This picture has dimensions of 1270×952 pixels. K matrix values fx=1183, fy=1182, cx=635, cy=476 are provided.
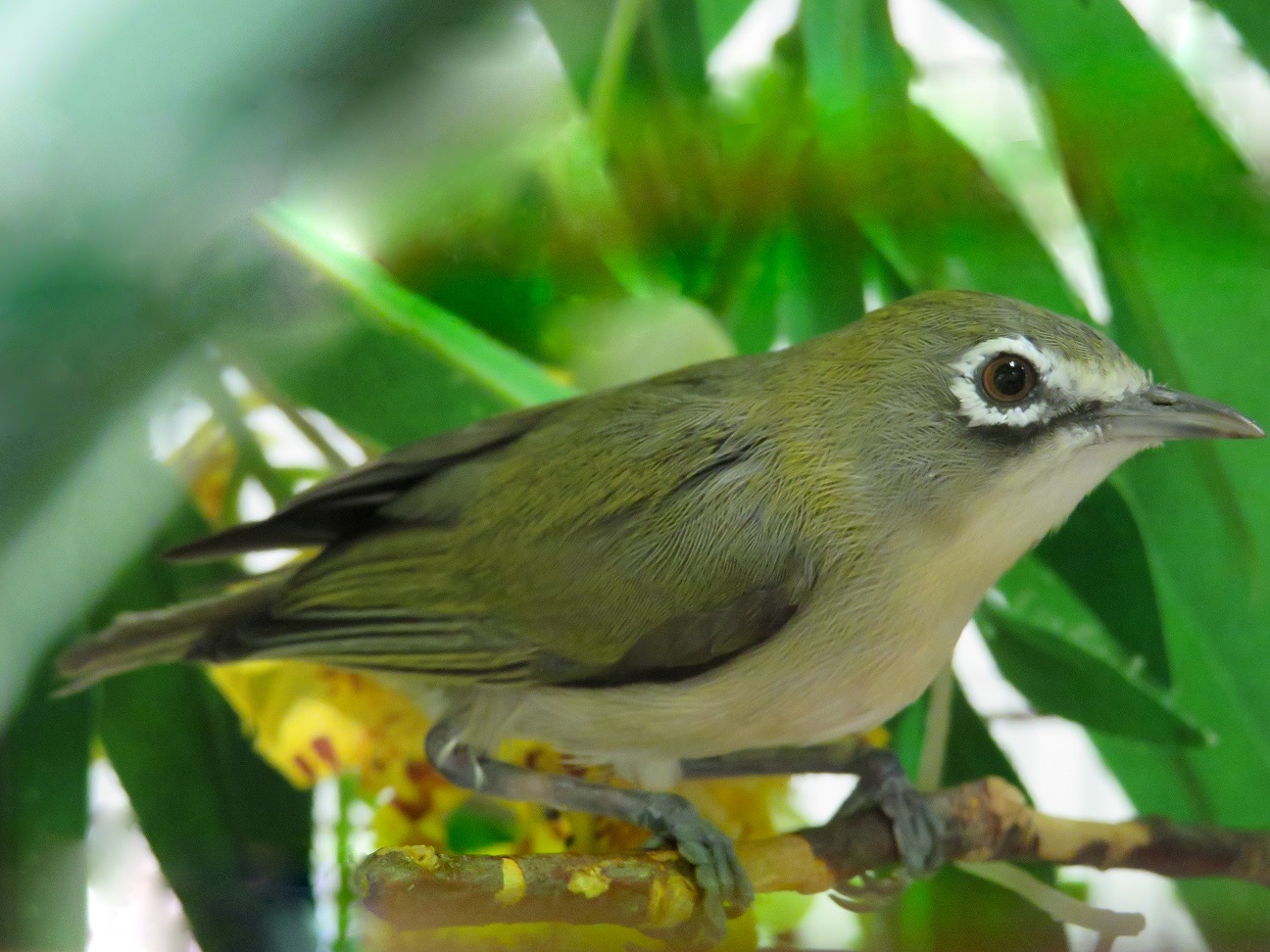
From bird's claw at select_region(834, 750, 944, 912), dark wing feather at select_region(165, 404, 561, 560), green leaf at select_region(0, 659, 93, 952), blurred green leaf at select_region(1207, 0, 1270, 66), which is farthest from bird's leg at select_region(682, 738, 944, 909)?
blurred green leaf at select_region(1207, 0, 1270, 66)

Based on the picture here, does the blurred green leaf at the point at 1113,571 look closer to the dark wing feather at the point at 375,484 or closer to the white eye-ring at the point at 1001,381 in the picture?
the white eye-ring at the point at 1001,381

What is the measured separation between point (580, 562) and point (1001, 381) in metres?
0.28

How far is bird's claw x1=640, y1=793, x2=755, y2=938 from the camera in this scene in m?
0.68

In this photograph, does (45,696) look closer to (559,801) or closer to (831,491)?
(559,801)

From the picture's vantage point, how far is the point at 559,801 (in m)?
0.78

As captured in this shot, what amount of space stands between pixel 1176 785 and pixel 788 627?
38 cm

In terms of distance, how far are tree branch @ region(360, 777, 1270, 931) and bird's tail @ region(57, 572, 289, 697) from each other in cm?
28

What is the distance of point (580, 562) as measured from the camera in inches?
29.3

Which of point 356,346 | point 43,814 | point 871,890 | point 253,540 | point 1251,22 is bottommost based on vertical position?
point 871,890

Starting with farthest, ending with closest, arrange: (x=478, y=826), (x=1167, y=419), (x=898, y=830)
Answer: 1. (x=478, y=826)
2. (x=898, y=830)
3. (x=1167, y=419)

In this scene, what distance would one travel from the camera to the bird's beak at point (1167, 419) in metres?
0.65

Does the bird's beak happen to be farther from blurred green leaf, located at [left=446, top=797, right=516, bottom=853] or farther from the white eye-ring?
blurred green leaf, located at [left=446, top=797, right=516, bottom=853]

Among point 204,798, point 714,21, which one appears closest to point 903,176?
point 714,21

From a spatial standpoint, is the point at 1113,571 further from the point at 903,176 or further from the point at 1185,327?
the point at 903,176
